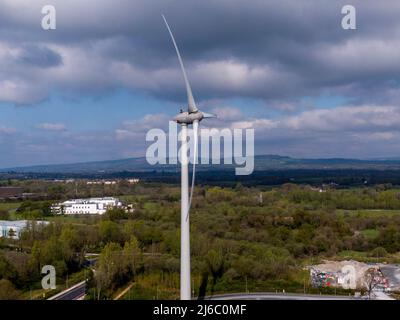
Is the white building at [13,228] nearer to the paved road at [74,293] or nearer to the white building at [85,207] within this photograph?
the white building at [85,207]

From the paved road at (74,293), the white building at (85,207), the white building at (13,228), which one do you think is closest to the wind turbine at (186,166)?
the paved road at (74,293)

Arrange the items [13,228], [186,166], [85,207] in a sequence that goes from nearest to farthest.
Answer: [186,166], [13,228], [85,207]

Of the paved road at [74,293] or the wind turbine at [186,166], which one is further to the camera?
the paved road at [74,293]

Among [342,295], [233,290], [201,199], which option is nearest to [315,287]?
[342,295]

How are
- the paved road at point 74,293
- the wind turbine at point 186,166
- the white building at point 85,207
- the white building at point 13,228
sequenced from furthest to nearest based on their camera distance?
the white building at point 85,207 → the white building at point 13,228 → the paved road at point 74,293 → the wind turbine at point 186,166

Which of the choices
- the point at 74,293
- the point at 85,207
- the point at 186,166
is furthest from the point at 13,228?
the point at 186,166

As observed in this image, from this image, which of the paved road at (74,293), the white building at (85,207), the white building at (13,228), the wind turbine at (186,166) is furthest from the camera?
the white building at (85,207)

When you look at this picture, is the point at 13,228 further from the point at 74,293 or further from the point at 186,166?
the point at 186,166
